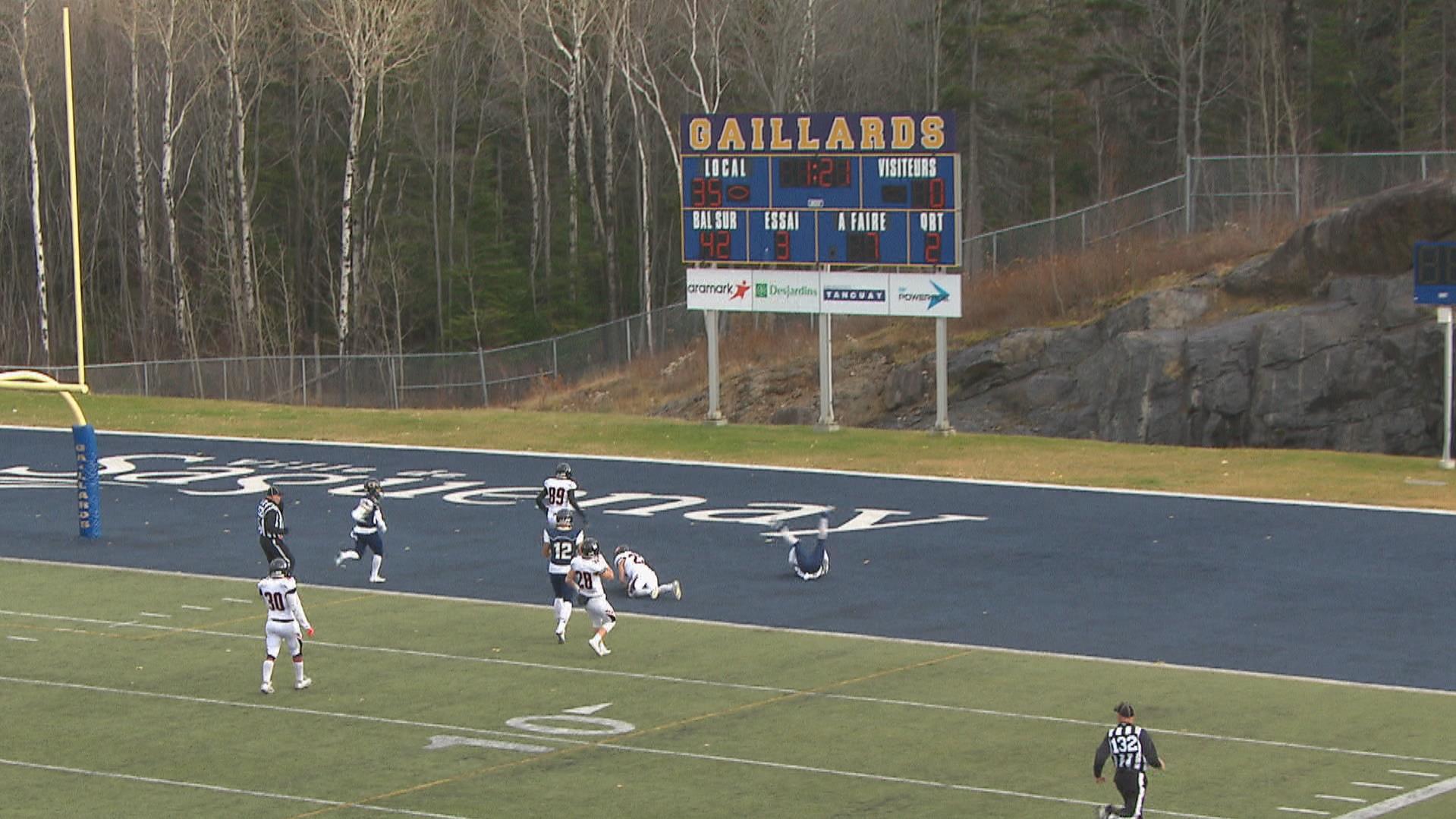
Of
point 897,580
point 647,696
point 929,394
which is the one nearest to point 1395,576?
point 897,580

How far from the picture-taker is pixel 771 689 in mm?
21594

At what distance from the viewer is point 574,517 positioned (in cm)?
3184

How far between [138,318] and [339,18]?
22.2m

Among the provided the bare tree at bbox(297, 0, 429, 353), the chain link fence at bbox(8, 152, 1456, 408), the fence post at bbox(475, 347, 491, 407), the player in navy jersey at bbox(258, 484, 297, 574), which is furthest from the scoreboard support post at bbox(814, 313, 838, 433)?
the bare tree at bbox(297, 0, 429, 353)

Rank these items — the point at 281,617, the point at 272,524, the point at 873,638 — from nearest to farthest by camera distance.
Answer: the point at 281,617 → the point at 873,638 → the point at 272,524

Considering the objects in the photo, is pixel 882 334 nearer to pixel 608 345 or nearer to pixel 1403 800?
pixel 608 345

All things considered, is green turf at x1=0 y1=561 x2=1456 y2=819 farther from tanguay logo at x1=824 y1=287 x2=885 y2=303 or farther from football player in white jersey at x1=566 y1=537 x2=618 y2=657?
tanguay logo at x1=824 y1=287 x2=885 y2=303

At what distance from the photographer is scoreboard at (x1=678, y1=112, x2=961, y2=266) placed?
39188 millimetres

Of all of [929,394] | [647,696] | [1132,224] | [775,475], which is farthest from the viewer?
[1132,224]

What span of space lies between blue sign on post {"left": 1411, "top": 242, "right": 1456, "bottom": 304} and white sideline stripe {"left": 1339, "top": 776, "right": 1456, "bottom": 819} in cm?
1997

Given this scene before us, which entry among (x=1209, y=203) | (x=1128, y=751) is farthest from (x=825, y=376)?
(x=1128, y=751)

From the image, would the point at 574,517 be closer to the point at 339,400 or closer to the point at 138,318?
the point at 339,400

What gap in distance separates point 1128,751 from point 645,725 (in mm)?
5930

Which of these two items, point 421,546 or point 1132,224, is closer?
point 421,546
